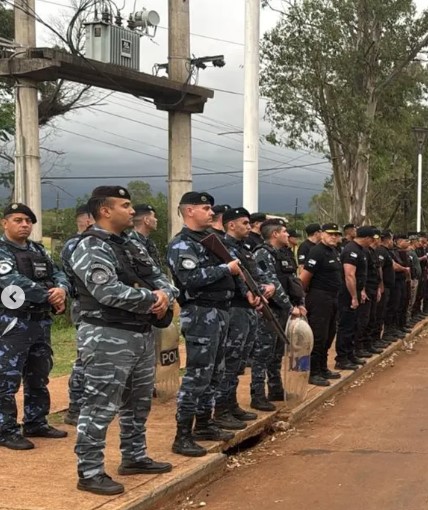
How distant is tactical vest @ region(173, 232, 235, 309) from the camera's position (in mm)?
5504

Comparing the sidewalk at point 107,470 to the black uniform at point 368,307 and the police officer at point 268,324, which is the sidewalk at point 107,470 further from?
the black uniform at point 368,307

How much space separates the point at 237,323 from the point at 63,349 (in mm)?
6012

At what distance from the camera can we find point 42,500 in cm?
448

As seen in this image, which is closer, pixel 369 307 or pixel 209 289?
pixel 209 289

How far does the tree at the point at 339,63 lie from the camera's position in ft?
75.7

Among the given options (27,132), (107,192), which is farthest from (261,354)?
(27,132)

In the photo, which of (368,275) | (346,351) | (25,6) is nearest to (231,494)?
(346,351)

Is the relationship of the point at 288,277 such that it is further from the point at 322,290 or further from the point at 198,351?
the point at 198,351

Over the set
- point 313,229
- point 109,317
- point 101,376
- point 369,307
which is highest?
point 313,229

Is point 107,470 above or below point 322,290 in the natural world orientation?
below

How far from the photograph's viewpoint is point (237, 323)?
621cm

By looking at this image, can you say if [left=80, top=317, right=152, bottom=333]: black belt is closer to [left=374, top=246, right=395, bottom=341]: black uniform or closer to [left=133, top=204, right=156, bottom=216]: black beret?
[left=133, top=204, right=156, bottom=216]: black beret

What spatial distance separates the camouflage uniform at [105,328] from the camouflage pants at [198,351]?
0.86m

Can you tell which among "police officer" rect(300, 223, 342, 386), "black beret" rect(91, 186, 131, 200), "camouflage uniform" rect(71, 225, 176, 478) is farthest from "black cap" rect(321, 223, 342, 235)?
"black beret" rect(91, 186, 131, 200)
